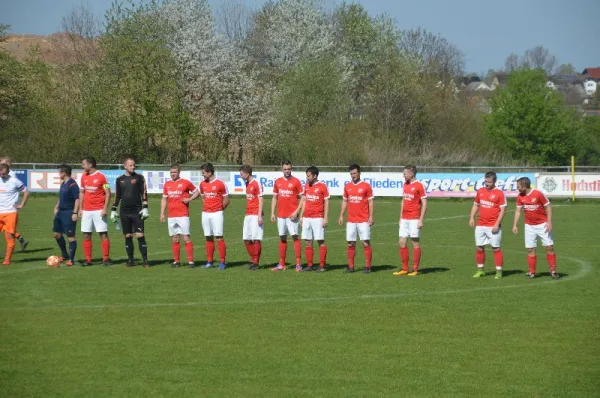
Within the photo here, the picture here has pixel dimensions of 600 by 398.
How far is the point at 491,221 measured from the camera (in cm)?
1867

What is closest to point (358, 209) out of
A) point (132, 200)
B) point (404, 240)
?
point (404, 240)

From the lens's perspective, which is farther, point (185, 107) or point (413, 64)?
point (413, 64)

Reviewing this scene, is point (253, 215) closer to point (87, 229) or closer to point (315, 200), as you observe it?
point (315, 200)

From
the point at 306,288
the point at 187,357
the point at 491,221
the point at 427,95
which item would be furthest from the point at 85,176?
the point at 427,95

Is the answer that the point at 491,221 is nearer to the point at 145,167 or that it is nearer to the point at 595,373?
the point at 595,373

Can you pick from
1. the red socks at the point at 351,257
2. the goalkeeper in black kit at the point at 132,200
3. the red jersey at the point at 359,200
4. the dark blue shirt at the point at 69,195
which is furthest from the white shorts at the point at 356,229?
the dark blue shirt at the point at 69,195

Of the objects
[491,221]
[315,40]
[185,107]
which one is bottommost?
[491,221]

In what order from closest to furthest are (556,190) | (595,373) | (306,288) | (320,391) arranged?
(320,391) → (595,373) → (306,288) → (556,190)

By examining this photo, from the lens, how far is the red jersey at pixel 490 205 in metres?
18.6

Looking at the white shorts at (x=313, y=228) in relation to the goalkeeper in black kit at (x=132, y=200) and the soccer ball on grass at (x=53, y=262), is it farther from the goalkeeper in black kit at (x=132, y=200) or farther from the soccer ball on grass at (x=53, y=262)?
the soccer ball on grass at (x=53, y=262)

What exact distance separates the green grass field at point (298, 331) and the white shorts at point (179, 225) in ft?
2.79

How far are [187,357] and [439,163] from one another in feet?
148

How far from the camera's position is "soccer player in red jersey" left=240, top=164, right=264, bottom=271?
19547mm

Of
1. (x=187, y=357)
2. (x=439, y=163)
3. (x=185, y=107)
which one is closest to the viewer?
(x=187, y=357)
